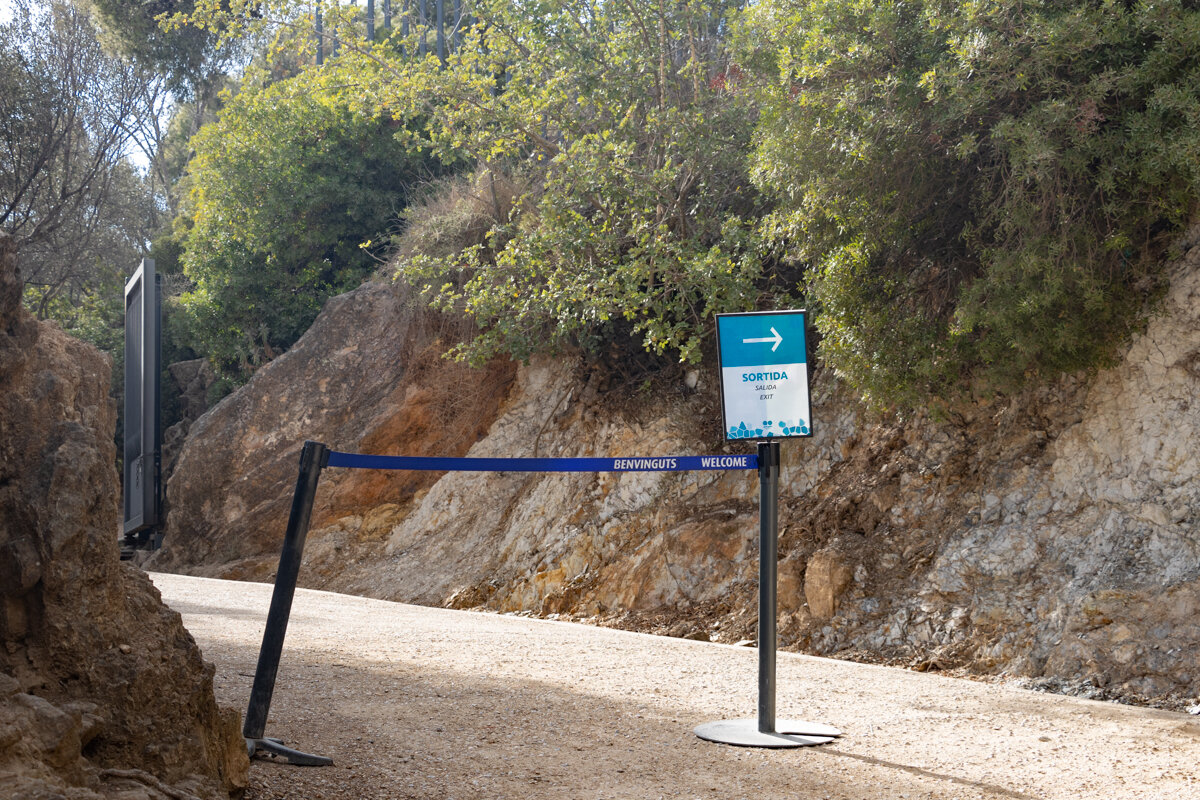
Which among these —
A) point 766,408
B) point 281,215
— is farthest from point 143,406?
point 281,215

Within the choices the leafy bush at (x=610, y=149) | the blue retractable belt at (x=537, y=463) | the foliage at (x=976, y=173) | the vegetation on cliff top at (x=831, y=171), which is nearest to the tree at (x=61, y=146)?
the vegetation on cliff top at (x=831, y=171)

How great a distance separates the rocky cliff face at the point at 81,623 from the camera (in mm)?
2779

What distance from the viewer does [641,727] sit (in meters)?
4.75

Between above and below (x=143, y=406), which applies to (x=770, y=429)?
below

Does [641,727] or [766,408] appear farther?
[641,727]

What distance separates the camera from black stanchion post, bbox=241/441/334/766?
154 inches

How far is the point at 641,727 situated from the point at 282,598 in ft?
6.00

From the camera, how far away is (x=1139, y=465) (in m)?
7.24

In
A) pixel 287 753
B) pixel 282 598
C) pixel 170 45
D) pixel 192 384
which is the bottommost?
pixel 287 753

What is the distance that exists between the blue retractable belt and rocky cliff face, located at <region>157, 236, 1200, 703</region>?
3466 millimetres

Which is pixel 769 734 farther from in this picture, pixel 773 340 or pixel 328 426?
pixel 328 426

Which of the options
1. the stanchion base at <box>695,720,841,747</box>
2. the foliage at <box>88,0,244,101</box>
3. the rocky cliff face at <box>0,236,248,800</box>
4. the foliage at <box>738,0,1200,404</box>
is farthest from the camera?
the foliage at <box>88,0,244,101</box>

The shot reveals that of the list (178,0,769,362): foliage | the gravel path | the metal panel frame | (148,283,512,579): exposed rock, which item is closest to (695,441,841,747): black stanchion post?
the gravel path

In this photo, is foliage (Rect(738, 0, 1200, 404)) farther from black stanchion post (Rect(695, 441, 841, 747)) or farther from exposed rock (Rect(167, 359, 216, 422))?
exposed rock (Rect(167, 359, 216, 422))
